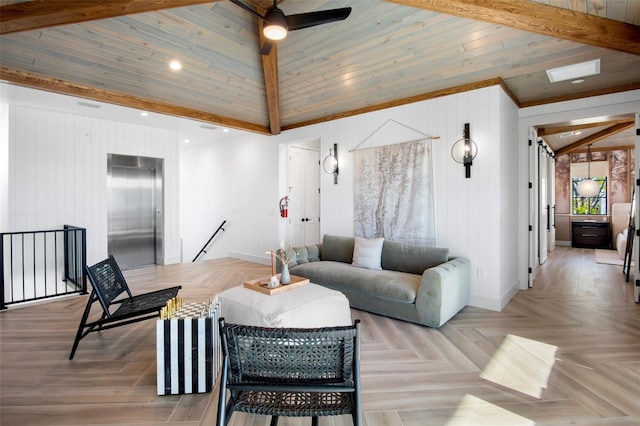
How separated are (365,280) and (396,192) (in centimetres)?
165

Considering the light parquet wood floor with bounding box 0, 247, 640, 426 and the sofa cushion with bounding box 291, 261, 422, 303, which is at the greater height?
the sofa cushion with bounding box 291, 261, 422, 303

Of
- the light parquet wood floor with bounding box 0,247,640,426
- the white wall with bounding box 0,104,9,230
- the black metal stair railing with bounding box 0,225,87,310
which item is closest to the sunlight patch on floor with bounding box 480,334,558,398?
the light parquet wood floor with bounding box 0,247,640,426

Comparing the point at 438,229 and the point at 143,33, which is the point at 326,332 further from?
the point at 143,33

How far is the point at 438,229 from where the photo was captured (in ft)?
14.9

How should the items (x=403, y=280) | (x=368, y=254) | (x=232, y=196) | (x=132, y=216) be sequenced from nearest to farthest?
Result: 1. (x=403, y=280)
2. (x=368, y=254)
3. (x=132, y=216)
4. (x=232, y=196)

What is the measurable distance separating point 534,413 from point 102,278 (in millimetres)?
3757

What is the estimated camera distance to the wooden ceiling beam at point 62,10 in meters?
2.80

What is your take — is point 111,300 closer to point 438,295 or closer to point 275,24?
point 275,24

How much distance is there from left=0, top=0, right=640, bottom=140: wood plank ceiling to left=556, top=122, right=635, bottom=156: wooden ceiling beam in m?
3.58

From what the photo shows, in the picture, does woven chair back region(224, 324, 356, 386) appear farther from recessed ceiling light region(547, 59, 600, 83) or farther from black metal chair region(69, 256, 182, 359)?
recessed ceiling light region(547, 59, 600, 83)

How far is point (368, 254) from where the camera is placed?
4559mm

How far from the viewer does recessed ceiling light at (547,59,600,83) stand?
3.69m

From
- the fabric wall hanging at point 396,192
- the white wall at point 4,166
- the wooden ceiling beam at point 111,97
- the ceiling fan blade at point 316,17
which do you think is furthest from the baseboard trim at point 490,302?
the white wall at point 4,166

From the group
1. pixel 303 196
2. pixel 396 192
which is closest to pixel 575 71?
pixel 396 192
